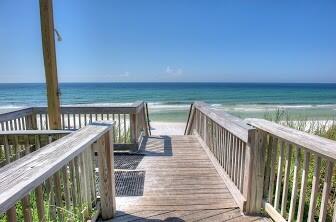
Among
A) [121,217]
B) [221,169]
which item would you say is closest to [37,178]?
[121,217]

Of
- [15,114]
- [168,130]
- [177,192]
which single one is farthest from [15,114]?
[168,130]

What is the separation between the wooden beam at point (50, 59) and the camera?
9.81 feet

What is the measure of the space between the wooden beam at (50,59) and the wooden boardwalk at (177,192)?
1.35 m

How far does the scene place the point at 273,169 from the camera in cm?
247

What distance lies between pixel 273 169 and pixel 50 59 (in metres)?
2.84

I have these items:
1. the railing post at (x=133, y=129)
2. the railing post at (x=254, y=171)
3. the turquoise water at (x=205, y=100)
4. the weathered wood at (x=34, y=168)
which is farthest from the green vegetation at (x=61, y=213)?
the turquoise water at (x=205, y=100)

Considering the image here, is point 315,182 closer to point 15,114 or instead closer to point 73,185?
point 73,185

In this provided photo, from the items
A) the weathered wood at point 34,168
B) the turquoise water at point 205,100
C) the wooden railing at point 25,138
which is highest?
the weathered wood at point 34,168

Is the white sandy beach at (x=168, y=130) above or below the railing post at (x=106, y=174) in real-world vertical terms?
below

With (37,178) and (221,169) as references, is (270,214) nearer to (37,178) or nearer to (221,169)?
(221,169)

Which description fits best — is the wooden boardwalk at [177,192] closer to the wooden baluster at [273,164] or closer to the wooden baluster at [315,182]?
the wooden baluster at [273,164]

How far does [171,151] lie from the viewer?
5.11 meters

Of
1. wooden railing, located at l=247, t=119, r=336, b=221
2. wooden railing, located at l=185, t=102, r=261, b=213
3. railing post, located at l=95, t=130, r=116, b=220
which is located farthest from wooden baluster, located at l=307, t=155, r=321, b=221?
railing post, located at l=95, t=130, r=116, b=220

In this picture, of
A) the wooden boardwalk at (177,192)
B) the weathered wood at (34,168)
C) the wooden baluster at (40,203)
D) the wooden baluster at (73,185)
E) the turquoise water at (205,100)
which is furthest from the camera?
the turquoise water at (205,100)
